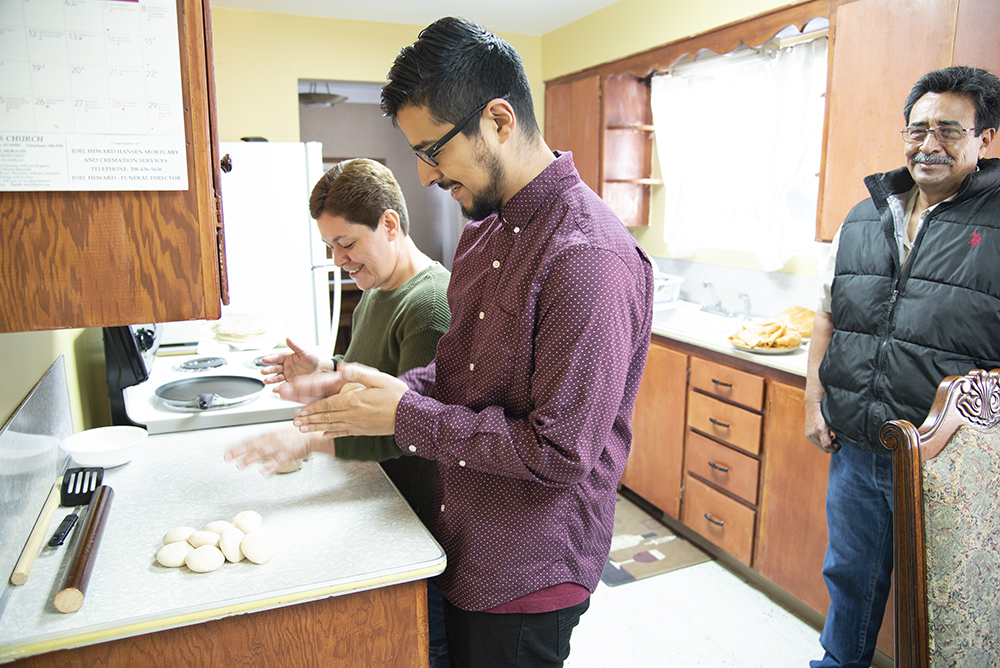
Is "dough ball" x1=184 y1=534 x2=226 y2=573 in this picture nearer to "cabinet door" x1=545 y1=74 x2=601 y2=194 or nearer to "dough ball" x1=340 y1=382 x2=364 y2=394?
"dough ball" x1=340 y1=382 x2=364 y2=394

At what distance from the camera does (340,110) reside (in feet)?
18.7

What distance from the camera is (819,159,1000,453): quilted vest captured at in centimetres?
173

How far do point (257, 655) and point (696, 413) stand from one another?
225 cm

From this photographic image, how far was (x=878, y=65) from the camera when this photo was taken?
7.79 feet

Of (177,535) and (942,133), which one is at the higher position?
(942,133)

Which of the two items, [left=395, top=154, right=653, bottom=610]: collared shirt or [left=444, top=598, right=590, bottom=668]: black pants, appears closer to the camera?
[left=395, top=154, right=653, bottom=610]: collared shirt

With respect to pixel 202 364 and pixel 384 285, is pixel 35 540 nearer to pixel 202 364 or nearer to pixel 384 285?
pixel 384 285

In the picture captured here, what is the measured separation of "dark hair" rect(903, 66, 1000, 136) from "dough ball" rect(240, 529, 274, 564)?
6.56ft

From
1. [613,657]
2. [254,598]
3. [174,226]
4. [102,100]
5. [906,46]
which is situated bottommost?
[613,657]

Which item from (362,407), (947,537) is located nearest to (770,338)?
(947,537)

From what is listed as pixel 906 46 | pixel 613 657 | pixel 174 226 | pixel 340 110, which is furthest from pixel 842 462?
pixel 340 110

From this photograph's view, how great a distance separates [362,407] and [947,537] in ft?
3.13

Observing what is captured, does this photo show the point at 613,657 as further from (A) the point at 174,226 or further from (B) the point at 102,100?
(B) the point at 102,100

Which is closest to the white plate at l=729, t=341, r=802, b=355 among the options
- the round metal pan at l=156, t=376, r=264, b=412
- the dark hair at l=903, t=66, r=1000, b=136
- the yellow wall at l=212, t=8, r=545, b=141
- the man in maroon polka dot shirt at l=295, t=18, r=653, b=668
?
the dark hair at l=903, t=66, r=1000, b=136
